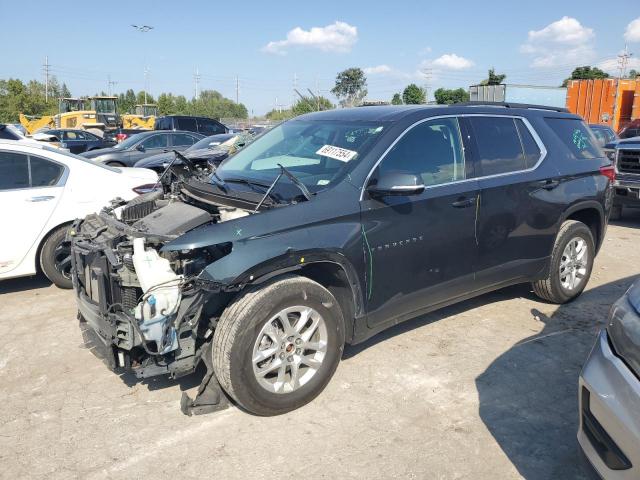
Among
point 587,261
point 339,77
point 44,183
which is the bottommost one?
point 587,261

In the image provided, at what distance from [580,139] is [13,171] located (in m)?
5.72

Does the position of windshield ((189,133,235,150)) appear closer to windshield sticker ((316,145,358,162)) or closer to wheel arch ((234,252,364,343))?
windshield sticker ((316,145,358,162))

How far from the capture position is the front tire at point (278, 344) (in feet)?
10.3

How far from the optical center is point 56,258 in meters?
5.63

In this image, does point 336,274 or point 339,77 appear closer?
point 336,274

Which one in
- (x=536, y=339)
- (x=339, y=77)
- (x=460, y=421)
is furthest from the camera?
(x=339, y=77)

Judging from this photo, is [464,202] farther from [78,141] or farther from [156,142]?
[78,141]

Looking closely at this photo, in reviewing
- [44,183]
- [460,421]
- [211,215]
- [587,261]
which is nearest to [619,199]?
[587,261]

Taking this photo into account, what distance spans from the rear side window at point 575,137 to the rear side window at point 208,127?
16.0 m

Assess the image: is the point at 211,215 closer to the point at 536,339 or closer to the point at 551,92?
the point at 536,339

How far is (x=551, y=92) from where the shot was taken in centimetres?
3244

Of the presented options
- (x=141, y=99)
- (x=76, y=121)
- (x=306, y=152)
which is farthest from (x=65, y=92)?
(x=306, y=152)

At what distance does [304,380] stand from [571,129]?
3683 mm

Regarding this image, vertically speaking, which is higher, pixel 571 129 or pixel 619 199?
pixel 571 129
